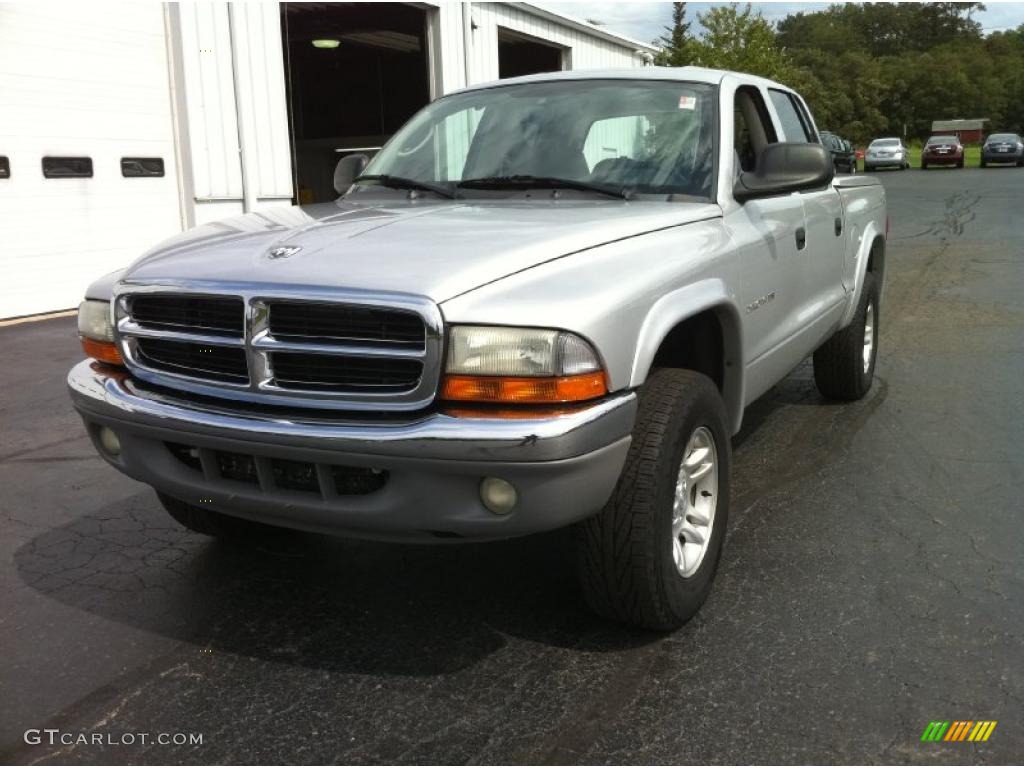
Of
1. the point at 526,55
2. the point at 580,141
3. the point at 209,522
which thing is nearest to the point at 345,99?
the point at 526,55

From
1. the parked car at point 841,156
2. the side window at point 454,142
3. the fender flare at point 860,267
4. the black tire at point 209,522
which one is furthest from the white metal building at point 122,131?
the black tire at point 209,522

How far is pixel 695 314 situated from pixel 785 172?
898 millimetres

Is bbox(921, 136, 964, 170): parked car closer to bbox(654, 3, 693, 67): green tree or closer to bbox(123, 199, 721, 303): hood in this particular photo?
bbox(654, 3, 693, 67): green tree

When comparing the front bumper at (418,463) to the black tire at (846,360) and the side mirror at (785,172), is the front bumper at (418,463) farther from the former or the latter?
the black tire at (846,360)

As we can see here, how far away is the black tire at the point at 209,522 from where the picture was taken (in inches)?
144

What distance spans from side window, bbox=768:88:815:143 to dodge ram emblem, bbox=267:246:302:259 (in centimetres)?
277

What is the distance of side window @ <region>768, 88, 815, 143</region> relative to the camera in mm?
4766

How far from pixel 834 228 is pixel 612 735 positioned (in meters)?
3.21

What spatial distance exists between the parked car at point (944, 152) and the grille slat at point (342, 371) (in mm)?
47606

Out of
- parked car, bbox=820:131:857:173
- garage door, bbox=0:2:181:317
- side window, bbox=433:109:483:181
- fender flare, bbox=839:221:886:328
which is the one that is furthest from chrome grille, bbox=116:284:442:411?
garage door, bbox=0:2:181:317

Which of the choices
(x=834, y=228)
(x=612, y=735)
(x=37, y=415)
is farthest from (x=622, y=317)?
(x=37, y=415)

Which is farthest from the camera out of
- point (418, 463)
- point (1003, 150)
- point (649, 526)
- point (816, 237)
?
point (1003, 150)

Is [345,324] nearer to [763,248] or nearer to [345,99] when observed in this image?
[763,248]

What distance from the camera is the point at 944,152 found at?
4462 centimetres
